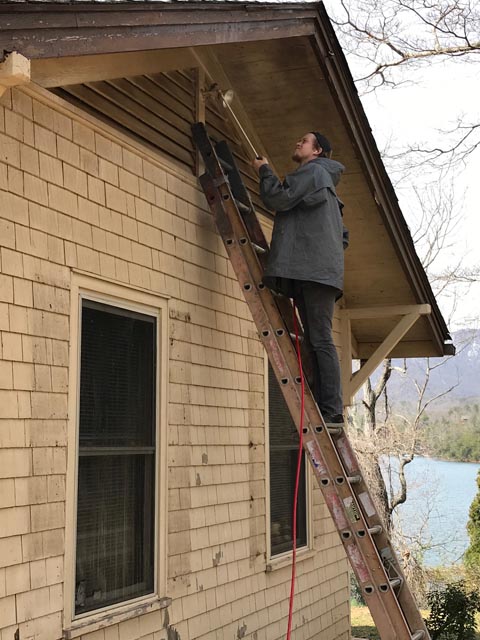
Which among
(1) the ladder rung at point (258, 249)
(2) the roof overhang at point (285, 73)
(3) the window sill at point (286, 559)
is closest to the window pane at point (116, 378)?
(1) the ladder rung at point (258, 249)

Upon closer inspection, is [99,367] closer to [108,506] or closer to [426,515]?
[108,506]

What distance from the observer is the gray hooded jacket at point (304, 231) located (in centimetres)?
502

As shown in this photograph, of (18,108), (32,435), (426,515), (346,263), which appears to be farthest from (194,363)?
(426,515)

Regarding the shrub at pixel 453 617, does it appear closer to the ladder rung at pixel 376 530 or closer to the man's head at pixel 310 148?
the ladder rung at pixel 376 530

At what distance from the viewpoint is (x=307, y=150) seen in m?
5.52

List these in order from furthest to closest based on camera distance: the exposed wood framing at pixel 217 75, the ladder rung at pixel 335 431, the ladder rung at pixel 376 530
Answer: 1. the exposed wood framing at pixel 217 75
2. the ladder rung at pixel 335 431
3. the ladder rung at pixel 376 530

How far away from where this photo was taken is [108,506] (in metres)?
4.44

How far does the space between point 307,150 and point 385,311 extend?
3.60 m

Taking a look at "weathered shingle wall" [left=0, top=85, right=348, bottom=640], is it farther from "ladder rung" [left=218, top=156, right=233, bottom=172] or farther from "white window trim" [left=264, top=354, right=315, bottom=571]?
"ladder rung" [left=218, top=156, right=233, bottom=172]

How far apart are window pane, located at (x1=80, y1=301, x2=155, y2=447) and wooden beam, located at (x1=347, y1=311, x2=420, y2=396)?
4.23 m

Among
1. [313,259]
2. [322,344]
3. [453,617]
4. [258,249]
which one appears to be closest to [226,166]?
[258,249]

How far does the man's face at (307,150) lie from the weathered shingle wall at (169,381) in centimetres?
80

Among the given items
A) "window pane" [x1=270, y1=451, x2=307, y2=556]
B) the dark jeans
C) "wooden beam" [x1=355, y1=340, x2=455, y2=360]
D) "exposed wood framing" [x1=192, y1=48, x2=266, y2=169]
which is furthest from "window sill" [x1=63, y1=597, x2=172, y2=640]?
"wooden beam" [x1=355, y1=340, x2=455, y2=360]

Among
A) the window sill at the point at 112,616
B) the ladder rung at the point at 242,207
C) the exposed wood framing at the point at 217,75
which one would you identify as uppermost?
the exposed wood framing at the point at 217,75
